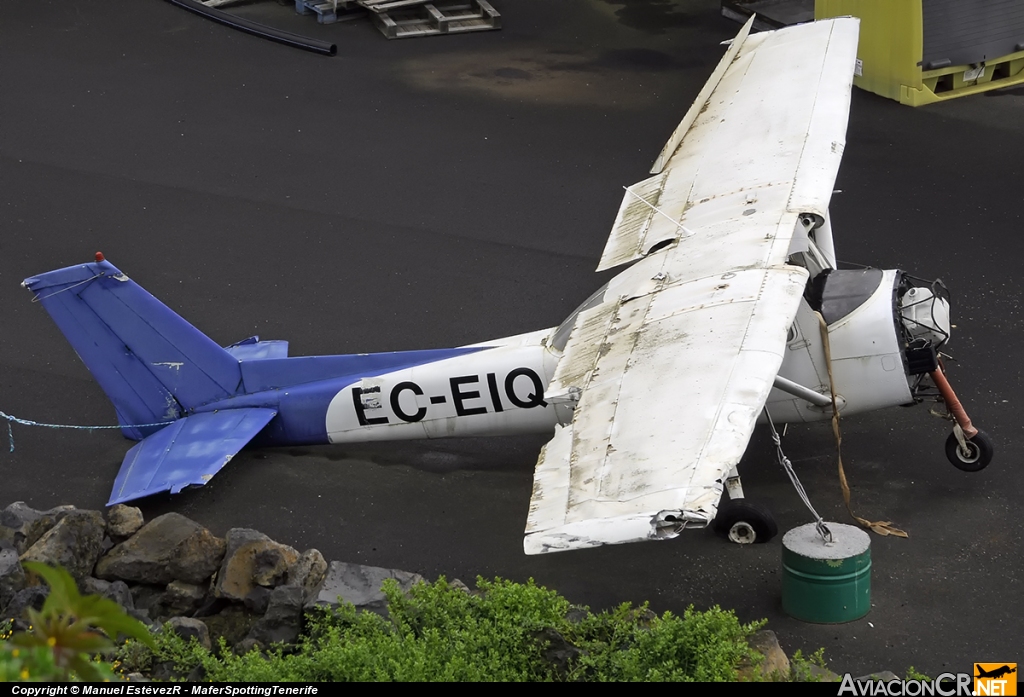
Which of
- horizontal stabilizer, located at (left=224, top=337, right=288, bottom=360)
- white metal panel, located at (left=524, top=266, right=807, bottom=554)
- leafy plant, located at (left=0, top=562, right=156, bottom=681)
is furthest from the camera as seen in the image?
horizontal stabilizer, located at (left=224, top=337, right=288, bottom=360)

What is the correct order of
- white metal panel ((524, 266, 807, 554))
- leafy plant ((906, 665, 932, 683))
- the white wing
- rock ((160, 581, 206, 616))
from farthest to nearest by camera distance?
rock ((160, 581, 206, 616))
leafy plant ((906, 665, 932, 683))
the white wing
white metal panel ((524, 266, 807, 554))

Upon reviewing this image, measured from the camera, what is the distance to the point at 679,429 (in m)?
6.99

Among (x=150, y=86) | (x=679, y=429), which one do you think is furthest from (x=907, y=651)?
(x=150, y=86)

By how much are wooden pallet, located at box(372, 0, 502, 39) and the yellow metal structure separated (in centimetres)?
559

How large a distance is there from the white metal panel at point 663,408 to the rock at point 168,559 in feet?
8.64

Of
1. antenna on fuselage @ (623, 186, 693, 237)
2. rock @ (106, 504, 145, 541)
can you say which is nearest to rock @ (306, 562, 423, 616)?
rock @ (106, 504, 145, 541)

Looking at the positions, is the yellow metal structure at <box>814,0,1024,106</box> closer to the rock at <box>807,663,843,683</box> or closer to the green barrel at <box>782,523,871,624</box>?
the green barrel at <box>782,523,871,624</box>

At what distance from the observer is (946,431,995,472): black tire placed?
9578 mm

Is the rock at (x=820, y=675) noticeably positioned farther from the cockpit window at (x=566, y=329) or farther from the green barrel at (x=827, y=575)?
the cockpit window at (x=566, y=329)

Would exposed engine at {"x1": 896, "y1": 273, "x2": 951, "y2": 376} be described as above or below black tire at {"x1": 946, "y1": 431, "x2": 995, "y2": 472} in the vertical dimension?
above

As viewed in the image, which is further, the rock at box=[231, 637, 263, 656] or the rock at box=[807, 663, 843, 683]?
the rock at box=[231, 637, 263, 656]

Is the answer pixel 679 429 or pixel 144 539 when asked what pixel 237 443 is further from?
pixel 679 429

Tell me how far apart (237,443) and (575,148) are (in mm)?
7928

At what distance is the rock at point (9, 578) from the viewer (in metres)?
8.09
